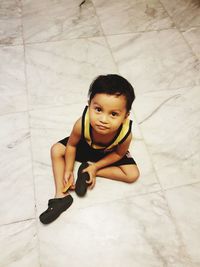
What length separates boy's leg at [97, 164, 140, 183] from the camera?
1138 millimetres

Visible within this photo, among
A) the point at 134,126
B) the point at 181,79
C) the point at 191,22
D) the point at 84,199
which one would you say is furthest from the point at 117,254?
the point at 191,22

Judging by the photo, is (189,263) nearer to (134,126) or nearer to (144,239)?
(144,239)

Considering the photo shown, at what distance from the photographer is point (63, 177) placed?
1.12m

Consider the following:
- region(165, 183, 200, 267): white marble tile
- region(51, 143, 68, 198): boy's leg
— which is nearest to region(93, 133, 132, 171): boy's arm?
region(51, 143, 68, 198): boy's leg

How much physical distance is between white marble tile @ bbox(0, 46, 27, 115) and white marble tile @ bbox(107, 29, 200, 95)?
49 centimetres

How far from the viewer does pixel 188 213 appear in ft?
3.62

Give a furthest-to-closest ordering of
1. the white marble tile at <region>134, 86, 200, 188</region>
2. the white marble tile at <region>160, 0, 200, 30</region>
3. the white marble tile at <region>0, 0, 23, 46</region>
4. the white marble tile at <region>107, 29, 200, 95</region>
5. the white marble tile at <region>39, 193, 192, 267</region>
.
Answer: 1. the white marble tile at <region>160, 0, 200, 30</region>
2. the white marble tile at <region>0, 0, 23, 46</region>
3. the white marble tile at <region>107, 29, 200, 95</region>
4. the white marble tile at <region>134, 86, 200, 188</region>
5. the white marble tile at <region>39, 193, 192, 267</region>

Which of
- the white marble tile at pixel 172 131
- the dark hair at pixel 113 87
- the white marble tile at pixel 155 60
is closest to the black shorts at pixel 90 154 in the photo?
the white marble tile at pixel 172 131

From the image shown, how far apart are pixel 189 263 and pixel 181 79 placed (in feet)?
2.86

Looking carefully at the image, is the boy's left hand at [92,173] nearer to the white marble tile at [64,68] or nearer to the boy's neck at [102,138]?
the boy's neck at [102,138]

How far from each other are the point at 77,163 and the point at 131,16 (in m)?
1.04

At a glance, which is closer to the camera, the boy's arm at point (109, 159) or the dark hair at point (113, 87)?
the dark hair at point (113, 87)

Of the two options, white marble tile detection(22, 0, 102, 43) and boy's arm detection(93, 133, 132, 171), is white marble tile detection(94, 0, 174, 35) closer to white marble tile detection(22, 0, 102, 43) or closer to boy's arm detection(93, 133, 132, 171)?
white marble tile detection(22, 0, 102, 43)

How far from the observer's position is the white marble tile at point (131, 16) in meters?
1.73
